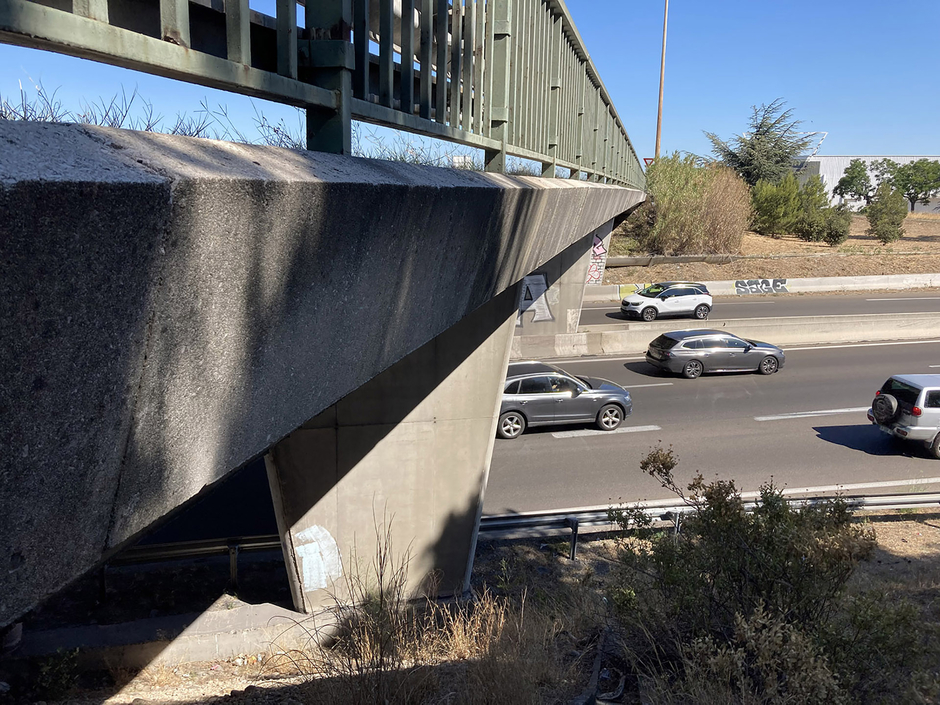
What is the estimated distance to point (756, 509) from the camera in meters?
5.51

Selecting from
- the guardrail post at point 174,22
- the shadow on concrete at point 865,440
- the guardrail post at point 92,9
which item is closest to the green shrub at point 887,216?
the shadow on concrete at point 865,440

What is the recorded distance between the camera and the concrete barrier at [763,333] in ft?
73.5

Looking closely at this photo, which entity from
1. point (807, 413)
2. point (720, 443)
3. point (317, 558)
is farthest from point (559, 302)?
point (317, 558)

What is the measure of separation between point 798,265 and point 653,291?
1370 centimetres

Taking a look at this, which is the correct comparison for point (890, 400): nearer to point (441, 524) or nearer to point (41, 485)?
point (441, 524)

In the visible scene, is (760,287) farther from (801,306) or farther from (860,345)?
(860,345)

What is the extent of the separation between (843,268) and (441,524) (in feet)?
119

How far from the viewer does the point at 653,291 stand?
28.5m

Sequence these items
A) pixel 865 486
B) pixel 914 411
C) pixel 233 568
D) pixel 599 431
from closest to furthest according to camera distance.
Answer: pixel 233 568 < pixel 865 486 < pixel 914 411 < pixel 599 431

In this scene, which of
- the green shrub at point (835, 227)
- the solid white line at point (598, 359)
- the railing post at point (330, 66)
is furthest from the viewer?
the green shrub at point (835, 227)

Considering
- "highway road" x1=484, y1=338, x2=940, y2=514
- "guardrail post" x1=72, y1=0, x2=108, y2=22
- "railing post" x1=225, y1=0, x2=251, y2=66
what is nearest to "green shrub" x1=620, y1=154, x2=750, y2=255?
"highway road" x1=484, y1=338, x2=940, y2=514

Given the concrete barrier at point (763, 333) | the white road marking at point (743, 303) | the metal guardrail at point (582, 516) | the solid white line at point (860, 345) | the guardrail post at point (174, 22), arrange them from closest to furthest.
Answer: the guardrail post at point (174, 22) < the metal guardrail at point (582, 516) < the concrete barrier at point (763, 333) < the solid white line at point (860, 345) < the white road marking at point (743, 303)

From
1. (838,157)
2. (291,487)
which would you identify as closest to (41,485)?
(291,487)

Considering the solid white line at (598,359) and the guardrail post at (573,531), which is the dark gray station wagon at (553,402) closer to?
the guardrail post at (573,531)
